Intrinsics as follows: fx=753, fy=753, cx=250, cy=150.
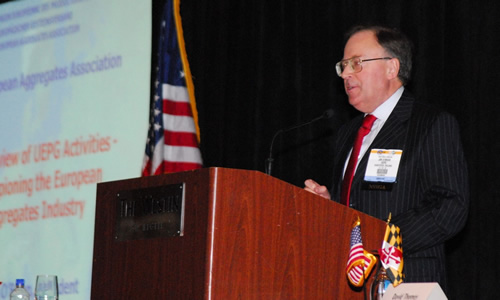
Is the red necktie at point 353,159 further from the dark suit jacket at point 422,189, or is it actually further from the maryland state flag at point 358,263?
the maryland state flag at point 358,263

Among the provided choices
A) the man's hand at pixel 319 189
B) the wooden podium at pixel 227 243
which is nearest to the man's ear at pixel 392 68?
the man's hand at pixel 319 189

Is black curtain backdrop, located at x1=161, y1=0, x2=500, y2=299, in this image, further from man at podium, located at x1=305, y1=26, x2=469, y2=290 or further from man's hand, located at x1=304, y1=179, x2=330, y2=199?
man's hand, located at x1=304, y1=179, x2=330, y2=199

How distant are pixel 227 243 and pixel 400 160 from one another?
3.53 ft

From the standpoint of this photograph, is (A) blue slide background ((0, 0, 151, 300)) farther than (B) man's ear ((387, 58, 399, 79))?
Yes

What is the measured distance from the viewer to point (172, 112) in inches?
207

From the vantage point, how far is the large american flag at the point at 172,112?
5145 millimetres

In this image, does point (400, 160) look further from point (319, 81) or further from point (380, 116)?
point (319, 81)

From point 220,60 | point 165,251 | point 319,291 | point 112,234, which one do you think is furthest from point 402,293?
point 220,60

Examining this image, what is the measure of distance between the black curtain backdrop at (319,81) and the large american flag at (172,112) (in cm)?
14

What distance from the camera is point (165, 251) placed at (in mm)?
2023

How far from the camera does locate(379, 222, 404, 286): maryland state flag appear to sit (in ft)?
7.13

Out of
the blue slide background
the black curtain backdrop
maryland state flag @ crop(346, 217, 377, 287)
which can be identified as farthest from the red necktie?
the blue slide background

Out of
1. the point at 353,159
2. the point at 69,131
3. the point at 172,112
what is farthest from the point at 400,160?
the point at 69,131

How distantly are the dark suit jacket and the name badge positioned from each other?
0.02 m
